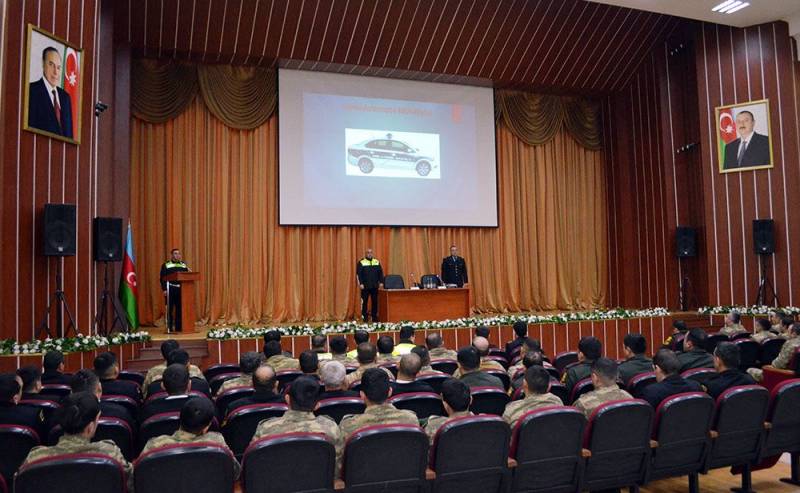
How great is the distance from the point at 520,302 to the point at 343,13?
23.3 ft

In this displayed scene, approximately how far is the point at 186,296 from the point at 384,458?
6.88m

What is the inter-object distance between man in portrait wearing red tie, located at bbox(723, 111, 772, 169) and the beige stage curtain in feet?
12.4

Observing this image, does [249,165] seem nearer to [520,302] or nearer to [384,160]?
[384,160]

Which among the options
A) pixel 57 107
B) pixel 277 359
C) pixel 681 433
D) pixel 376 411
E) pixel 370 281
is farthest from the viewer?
pixel 370 281

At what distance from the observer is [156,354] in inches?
305

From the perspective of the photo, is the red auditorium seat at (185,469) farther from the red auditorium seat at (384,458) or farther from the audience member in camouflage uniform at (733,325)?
the audience member in camouflage uniform at (733,325)

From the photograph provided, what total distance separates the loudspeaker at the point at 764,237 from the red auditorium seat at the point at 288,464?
34.3 ft

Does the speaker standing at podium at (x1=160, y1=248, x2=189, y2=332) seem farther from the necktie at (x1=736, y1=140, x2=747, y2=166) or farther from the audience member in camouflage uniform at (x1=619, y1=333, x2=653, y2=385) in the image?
the necktie at (x1=736, y1=140, x2=747, y2=166)

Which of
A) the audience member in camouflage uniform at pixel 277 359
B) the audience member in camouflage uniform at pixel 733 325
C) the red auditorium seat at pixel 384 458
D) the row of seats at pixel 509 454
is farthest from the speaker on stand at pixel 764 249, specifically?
the red auditorium seat at pixel 384 458

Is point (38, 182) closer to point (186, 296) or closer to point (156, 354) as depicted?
point (156, 354)

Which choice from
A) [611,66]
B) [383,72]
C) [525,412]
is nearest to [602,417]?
[525,412]

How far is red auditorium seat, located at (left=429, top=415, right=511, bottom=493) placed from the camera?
2.66 meters

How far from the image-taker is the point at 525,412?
2953mm

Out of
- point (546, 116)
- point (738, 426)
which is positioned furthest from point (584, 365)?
point (546, 116)
